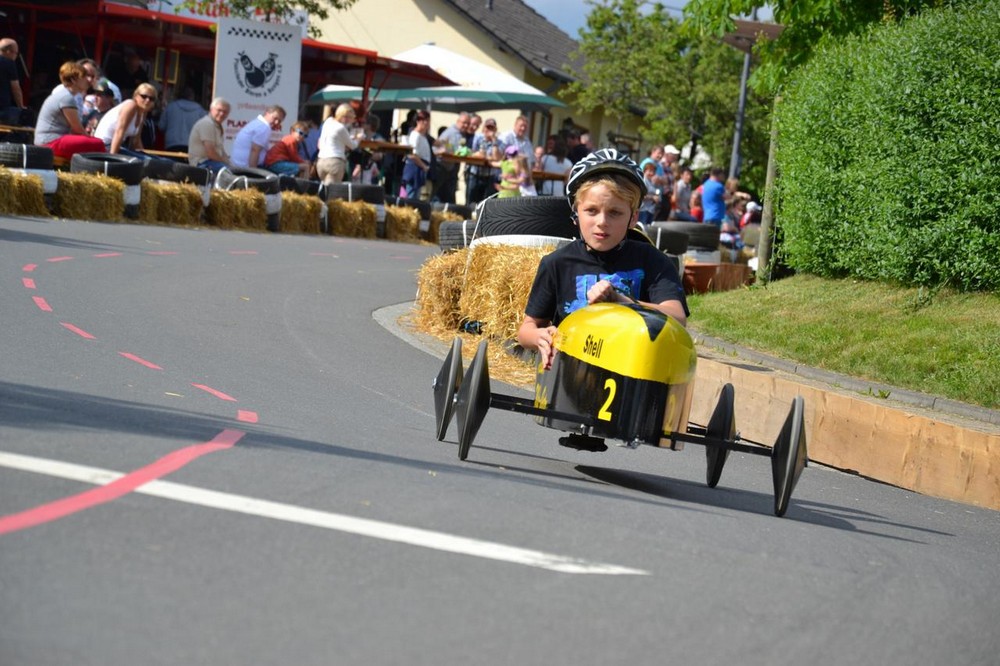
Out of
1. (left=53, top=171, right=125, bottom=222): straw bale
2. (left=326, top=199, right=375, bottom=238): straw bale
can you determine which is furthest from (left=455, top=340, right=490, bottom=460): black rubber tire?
(left=326, top=199, right=375, bottom=238): straw bale

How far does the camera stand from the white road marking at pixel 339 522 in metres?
5.07

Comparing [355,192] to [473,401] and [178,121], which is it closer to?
[178,121]

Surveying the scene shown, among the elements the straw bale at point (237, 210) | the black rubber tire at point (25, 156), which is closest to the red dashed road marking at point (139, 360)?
the black rubber tire at point (25, 156)

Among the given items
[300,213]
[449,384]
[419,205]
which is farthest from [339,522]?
[419,205]

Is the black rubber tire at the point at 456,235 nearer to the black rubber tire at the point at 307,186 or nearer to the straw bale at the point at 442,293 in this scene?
the straw bale at the point at 442,293

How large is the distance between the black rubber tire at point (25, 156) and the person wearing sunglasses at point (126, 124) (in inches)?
82.9

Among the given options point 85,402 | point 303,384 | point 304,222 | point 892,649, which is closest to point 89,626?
point 892,649

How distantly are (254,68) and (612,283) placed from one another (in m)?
19.2

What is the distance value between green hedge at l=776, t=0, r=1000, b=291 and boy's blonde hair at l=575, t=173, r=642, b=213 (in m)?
6.52

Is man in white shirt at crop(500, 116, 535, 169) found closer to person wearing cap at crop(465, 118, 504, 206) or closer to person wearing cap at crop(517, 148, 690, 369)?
person wearing cap at crop(465, 118, 504, 206)

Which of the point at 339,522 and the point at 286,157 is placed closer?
→ the point at 339,522

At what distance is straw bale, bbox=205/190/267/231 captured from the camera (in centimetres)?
2227

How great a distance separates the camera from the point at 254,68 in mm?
25656

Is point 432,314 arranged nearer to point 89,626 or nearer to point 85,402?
point 85,402
